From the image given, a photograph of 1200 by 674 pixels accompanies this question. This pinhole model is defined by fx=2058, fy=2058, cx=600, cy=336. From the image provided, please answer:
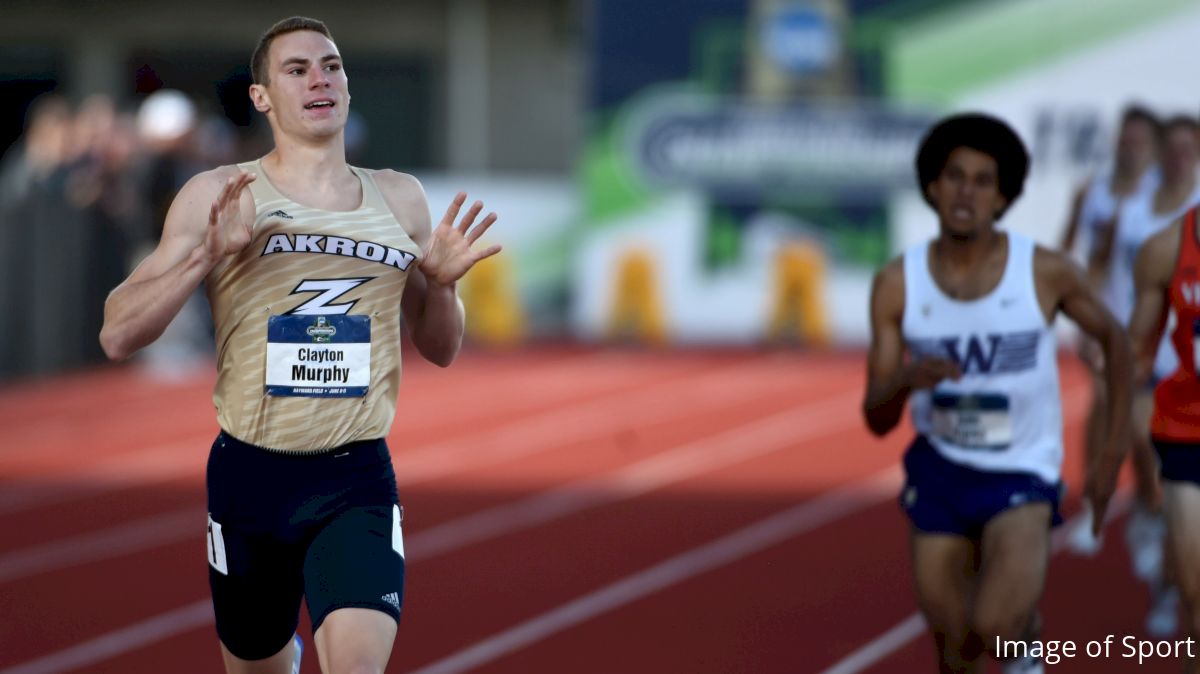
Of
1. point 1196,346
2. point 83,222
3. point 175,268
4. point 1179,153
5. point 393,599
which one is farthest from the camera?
point 83,222

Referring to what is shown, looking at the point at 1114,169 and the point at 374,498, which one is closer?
the point at 374,498

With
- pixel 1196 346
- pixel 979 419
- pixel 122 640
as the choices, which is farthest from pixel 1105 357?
pixel 122 640

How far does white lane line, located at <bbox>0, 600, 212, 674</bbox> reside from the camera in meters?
8.02

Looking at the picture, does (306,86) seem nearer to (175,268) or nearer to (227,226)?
(227,226)

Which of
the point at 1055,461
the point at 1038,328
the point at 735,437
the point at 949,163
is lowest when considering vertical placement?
the point at 735,437

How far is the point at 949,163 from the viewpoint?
6.25 m

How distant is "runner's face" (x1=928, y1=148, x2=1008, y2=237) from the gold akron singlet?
6.05ft

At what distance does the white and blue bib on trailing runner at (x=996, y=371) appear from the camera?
20.2 ft

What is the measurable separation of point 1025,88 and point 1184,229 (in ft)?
51.8

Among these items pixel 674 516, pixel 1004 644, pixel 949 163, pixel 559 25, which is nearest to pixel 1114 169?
pixel 674 516

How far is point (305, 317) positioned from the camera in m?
5.09

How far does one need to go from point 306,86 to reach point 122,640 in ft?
13.3

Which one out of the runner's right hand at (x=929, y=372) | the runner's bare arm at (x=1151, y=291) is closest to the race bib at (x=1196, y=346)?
the runner's bare arm at (x=1151, y=291)

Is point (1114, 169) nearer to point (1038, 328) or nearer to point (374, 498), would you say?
point (1038, 328)
